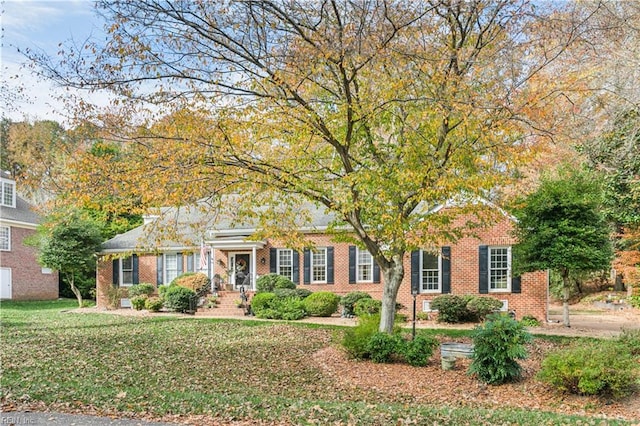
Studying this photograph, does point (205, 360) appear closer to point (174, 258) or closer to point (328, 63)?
point (328, 63)

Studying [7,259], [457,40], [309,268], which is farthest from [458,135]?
[7,259]

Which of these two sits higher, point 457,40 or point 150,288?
point 457,40

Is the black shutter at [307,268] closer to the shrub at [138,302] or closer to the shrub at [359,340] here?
the shrub at [138,302]

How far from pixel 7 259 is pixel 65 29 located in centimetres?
2279

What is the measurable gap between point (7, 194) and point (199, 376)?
81.7ft

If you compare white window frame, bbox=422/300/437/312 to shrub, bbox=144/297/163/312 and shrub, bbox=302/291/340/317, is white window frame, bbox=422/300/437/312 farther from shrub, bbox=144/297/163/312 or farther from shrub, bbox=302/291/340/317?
shrub, bbox=144/297/163/312

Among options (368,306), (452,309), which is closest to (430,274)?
Answer: (452,309)

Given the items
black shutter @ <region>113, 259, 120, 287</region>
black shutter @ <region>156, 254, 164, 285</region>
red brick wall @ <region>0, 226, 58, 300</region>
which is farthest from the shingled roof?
black shutter @ <region>156, 254, 164, 285</region>

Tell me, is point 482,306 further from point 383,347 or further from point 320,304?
point 383,347

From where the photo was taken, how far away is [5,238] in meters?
28.1

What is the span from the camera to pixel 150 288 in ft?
80.7

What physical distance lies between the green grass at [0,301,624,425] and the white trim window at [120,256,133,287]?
8.03m

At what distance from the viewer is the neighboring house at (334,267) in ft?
62.8

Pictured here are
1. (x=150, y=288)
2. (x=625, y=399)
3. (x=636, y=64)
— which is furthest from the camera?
(x=150, y=288)
